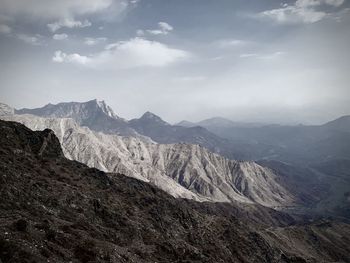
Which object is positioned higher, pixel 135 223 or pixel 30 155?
pixel 30 155

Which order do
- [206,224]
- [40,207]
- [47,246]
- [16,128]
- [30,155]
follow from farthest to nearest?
[206,224] < [16,128] < [30,155] < [40,207] < [47,246]

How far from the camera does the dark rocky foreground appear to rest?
47875 mm

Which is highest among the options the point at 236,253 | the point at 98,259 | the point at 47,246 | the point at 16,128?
the point at 16,128

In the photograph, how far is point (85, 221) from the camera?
7538 centimetres

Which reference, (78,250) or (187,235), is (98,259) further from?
(187,235)

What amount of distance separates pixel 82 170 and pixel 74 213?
53.3 m

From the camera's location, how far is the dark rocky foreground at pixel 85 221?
157ft

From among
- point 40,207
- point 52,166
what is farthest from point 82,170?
point 40,207

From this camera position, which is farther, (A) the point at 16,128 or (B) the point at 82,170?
(B) the point at 82,170

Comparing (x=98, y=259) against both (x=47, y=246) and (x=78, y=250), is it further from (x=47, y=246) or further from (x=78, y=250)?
(x=47, y=246)

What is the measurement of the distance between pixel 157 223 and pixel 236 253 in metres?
35.1

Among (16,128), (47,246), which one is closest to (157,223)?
(16,128)

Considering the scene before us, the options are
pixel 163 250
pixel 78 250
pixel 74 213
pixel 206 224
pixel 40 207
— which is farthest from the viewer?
pixel 206 224

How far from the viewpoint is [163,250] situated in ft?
270
